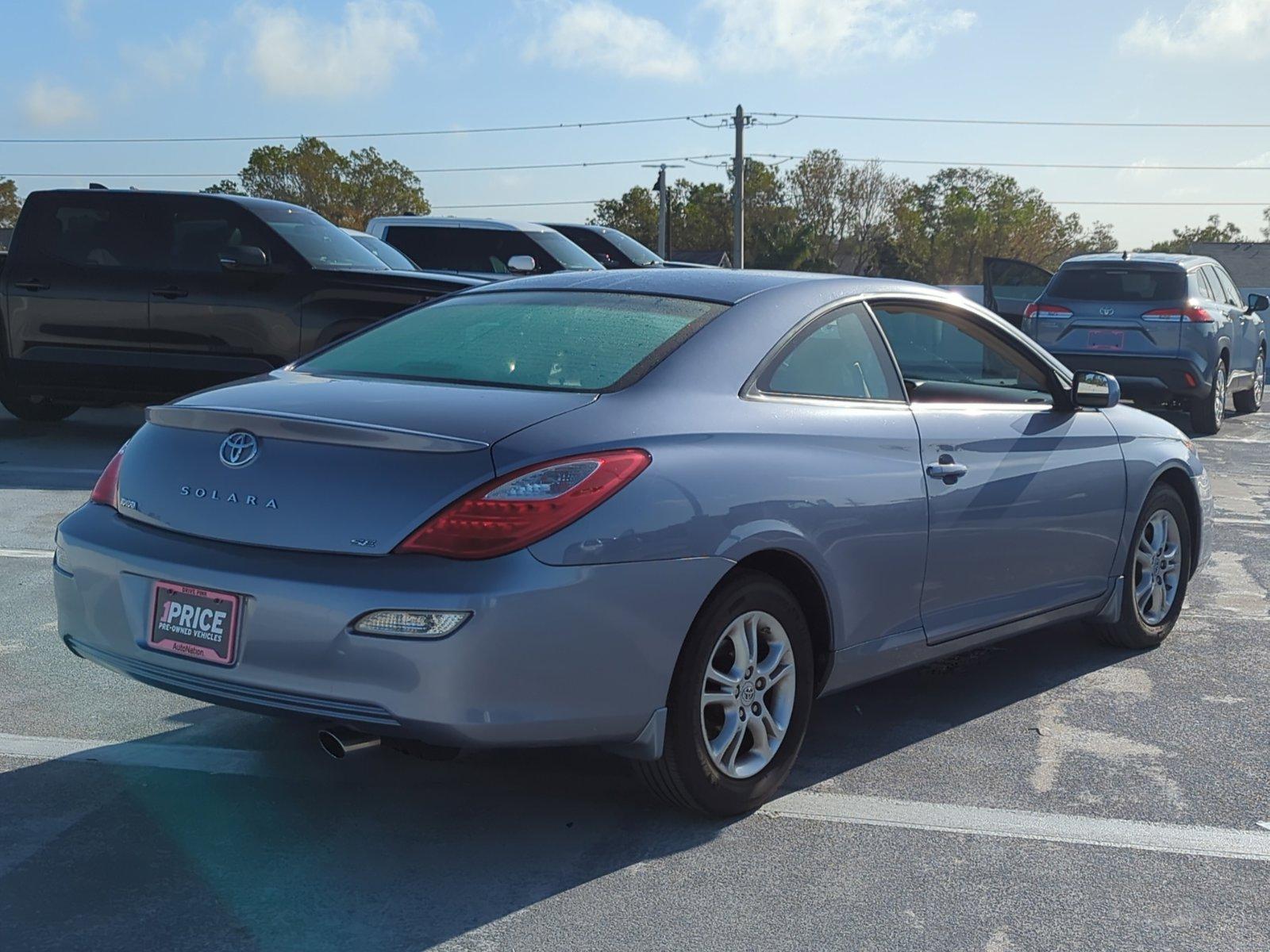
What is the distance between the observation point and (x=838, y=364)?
4.52 metres

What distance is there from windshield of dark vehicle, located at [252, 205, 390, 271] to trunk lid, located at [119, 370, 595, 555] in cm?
744

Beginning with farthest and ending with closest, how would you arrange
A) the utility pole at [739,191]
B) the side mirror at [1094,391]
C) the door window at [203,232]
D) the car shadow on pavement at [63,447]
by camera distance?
1. the utility pole at [739,191]
2. the door window at [203,232]
3. the car shadow on pavement at [63,447]
4. the side mirror at [1094,391]

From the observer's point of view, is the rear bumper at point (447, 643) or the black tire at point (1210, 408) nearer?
the rear bumper at point (447, 643)

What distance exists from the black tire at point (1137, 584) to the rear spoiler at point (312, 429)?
3283 millimetres

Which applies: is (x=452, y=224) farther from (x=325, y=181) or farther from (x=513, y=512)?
(x=325, y=181)

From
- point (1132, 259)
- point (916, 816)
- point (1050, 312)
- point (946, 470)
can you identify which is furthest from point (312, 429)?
point (1132, 259)

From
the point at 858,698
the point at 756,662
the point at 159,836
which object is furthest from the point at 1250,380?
the point at 159,836

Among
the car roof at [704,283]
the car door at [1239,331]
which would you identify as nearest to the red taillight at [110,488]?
the car roof at [704,283]

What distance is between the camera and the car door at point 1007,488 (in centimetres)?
470

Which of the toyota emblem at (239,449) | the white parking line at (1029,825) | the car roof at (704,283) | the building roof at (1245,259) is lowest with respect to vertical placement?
the white parking line at (1029,825)

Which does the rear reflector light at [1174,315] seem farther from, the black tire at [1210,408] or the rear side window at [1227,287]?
the rear side window at [1227,287]

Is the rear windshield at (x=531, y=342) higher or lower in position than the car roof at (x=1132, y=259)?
lower

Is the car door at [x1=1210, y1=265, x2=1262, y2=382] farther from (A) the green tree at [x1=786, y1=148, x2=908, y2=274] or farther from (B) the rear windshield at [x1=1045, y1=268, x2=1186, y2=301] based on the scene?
(A) the green tree at [x1=786, y1=148, x2=908, y2=274]

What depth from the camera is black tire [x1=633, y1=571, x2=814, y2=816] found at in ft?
12.3
